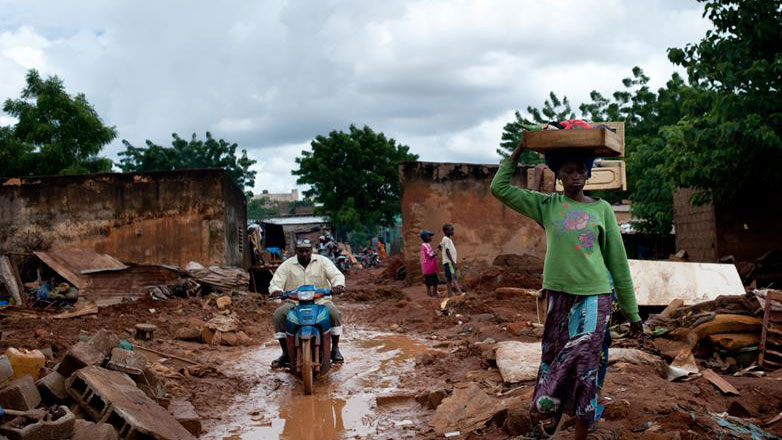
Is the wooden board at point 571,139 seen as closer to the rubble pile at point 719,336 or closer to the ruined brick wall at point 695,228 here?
the rubble pile at point 719,336

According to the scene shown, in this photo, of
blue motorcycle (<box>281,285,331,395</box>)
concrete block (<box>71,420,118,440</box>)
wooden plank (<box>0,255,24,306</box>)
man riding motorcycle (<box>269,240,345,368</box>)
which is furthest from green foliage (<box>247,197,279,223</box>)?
concrete block (<box>71,420,118,440</box>)

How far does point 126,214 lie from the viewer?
1788cm

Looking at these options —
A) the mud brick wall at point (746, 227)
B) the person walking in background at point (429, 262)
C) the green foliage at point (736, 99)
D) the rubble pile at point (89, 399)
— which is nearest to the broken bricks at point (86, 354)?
the rubble pile at point (89, 399)

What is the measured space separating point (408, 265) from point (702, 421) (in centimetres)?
1463

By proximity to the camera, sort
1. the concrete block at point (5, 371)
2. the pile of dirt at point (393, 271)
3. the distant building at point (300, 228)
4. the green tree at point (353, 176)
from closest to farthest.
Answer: the concrete block at point (5, 371) < the pile of dirt at point (393, 271) < the green tree at point (353, 176) < the distant building at point (300, 228)

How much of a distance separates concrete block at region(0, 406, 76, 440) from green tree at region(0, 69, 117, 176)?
25321 millimetres

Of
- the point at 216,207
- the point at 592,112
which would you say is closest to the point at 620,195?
the point at 592,112

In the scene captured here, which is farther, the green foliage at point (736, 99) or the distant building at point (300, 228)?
the distant building at point (300, 228)

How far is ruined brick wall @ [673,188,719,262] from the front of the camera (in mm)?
16422

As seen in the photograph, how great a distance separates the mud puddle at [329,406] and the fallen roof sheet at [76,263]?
23.2 ft

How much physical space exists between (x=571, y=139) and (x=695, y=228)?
49.6ft

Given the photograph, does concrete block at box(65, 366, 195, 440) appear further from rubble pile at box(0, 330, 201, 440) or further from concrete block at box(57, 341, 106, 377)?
concrete block at box(57, 341, 106, 377)

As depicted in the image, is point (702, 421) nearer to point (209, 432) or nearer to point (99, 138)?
point (209, 432)

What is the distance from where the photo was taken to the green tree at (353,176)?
37312mm
